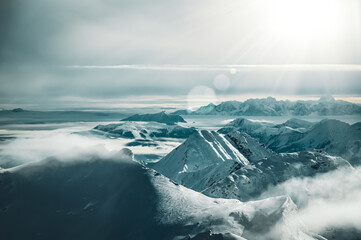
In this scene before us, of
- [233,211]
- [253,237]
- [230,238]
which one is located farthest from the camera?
[233,211]

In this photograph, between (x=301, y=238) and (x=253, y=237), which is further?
(x=301, y=238)

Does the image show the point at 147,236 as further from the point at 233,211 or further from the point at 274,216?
the point at 274,216

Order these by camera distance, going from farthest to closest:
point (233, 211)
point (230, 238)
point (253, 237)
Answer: point (233, 211) < point (253, 237) < point (230, 238)

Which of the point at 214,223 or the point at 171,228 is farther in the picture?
the point at 171,228

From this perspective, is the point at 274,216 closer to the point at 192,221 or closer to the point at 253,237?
the point at 253,237

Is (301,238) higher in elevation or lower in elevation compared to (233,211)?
lower

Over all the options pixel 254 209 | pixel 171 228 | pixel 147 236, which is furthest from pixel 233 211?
pixel 147 236

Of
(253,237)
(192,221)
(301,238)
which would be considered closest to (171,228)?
(192,221)

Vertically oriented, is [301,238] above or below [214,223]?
below
